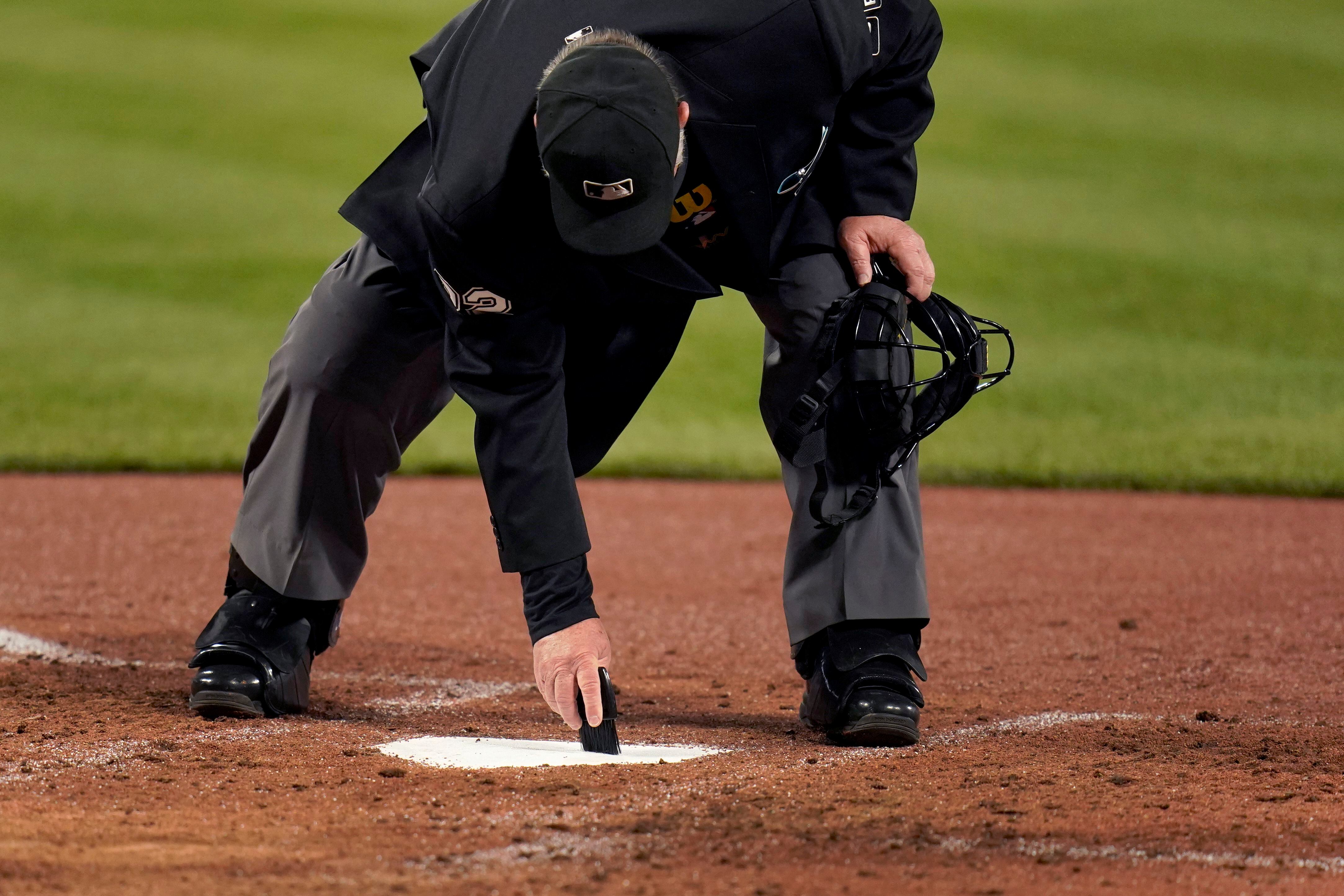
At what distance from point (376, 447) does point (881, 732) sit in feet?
3.76

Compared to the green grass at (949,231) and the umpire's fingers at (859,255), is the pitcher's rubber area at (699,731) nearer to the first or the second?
the umpire's fingers at (859,255)

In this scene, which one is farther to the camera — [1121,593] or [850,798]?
[1121,593]

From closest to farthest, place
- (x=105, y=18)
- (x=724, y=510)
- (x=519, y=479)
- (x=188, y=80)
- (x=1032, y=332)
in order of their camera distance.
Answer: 1. (x=519, y=479)
2. (x=724, y=510)
3. (x=1032, y=332)
4. (x=188, y=80)
5. (x=105, y=18)

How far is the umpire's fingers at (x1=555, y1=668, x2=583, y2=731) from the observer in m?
2.26

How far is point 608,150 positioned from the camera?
1.90 meters

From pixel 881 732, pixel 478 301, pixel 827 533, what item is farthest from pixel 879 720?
pixel 478 301

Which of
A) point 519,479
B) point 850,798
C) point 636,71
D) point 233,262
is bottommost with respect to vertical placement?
point 850,798

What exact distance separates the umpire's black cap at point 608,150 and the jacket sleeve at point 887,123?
2.20 ft

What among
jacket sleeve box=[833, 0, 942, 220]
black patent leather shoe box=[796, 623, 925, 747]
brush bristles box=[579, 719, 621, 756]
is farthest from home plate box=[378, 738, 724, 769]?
jacket sleeve box=[833, 0, 942, 220]

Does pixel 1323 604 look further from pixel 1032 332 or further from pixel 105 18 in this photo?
pixel 105 18

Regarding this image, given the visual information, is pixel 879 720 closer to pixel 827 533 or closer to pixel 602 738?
pixel 827 533

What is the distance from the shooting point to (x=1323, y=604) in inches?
159

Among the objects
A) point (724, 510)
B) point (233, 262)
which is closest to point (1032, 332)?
point (724, 510)

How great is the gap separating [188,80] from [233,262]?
364 centimetres
